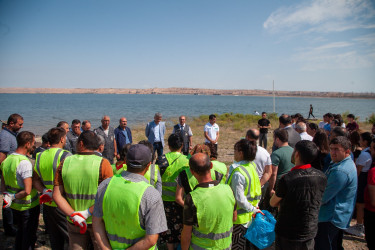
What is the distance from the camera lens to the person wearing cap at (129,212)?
71.0 inches

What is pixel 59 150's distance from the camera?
300 centimetres

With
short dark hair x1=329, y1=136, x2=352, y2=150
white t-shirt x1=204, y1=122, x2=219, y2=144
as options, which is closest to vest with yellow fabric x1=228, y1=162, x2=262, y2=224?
short dark hair x1=329, y1=136, x2=352, y2=150

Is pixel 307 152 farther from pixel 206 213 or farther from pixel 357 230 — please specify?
pixel 357 230

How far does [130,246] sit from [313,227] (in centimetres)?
202

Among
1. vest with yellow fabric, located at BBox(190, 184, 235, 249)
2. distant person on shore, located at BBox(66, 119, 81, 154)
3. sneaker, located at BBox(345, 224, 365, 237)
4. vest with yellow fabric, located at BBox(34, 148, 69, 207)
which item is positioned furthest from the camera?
distant person on shore, located at BBox(66, 119, 81, 154)

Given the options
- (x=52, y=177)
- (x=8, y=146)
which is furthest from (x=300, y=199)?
(x=8, y=146)

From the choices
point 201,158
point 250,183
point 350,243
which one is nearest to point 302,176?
point 250,183

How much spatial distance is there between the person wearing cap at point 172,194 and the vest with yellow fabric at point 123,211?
1.35 m

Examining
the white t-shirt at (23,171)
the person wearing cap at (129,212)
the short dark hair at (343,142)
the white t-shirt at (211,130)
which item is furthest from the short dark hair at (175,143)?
the white t-shirt at (211,130)

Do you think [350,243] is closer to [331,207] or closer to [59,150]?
[331,207]

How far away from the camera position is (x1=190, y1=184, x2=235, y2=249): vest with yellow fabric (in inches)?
80.3

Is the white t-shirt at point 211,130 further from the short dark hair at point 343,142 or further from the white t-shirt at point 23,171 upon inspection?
the white t-shirt at point 23,171

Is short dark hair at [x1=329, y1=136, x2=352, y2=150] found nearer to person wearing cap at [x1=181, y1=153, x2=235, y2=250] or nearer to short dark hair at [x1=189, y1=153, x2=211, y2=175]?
person wearing cap at [x1=181, y1=153, x2=235, y2=250]

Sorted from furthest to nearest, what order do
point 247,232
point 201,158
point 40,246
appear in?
point 40,246
point 247,232
point 201,158
